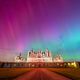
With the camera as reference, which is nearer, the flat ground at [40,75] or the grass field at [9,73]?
the flat ground at [40,75]

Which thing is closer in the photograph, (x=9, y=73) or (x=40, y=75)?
(x=40, y=75)

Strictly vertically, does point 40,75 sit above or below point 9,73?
below

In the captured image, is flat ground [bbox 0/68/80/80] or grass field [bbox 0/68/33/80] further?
grass field [bbox 0/68/33/80]
